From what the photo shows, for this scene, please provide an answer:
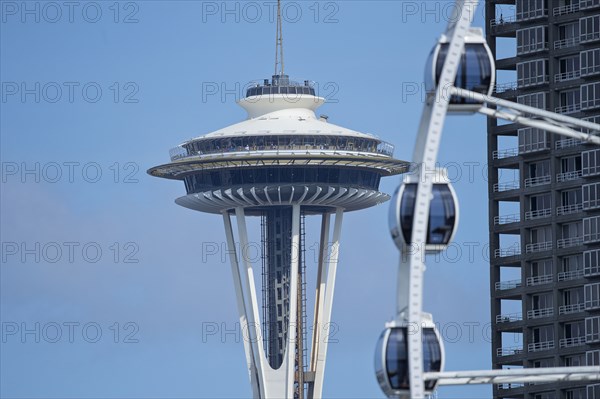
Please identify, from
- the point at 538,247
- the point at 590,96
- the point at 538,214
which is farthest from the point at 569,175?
the point at 590,96

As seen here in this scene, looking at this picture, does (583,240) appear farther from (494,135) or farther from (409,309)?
(409,309)

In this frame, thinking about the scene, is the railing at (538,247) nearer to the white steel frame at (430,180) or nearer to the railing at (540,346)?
the railing at (540,346)

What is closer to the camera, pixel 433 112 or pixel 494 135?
pixel 433 112

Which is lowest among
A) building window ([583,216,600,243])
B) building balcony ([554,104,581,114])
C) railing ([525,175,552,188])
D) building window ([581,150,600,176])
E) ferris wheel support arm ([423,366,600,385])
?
ferris wheel support arm ([423,366,600,385])

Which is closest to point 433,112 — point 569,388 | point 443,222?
point 443,222

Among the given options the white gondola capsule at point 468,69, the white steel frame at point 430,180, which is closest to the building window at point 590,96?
the white gondola capsule at point 468,69

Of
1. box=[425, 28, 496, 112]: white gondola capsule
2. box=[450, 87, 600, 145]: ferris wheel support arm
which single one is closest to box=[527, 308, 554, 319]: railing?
box=[450, 87, 600, 145]: ferris wheel support arm

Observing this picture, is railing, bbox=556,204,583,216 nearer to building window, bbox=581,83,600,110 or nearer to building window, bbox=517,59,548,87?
building window, bbox=581,83,600,110
